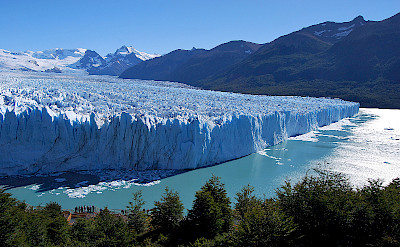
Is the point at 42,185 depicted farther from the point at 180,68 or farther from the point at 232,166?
the point at 180,68

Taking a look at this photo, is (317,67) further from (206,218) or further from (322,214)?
(206,218)

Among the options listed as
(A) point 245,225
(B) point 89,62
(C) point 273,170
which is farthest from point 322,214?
(B) point 89,62

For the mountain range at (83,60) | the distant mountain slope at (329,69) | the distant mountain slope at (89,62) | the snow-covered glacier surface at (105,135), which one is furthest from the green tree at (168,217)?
the distant mountain slope at (89,62)

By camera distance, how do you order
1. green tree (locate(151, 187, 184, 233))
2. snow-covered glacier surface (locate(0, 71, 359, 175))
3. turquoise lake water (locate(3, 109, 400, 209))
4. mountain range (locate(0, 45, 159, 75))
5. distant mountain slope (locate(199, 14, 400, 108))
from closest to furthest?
green tree (locate(151, 187, 184, 233)), turquoise lake water (locate(3, 109, 400, 209)), snow-covered glacier surface (locate(0, 71, 359, 175)), distant mountain slope (locate(199, 14, 400, 108)), mountain range (locate(0, 45, 159, 75))

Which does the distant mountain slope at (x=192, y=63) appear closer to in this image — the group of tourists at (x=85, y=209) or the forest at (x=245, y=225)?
the group of tourists at (x=85, y=209)

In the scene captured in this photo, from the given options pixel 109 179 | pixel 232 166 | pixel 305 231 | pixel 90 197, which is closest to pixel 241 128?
pixel 232 166

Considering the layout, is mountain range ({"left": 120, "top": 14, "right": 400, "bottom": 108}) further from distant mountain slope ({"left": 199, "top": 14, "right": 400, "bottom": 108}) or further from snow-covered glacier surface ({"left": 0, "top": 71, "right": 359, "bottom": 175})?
snow-covered glacier surface ({"left": 0, "top": 71, "right": 359, "bottom": 175})

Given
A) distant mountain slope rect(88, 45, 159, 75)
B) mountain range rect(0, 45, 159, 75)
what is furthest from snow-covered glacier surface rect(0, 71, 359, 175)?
distant mountain slope rect(88, 45, 159, 75)
